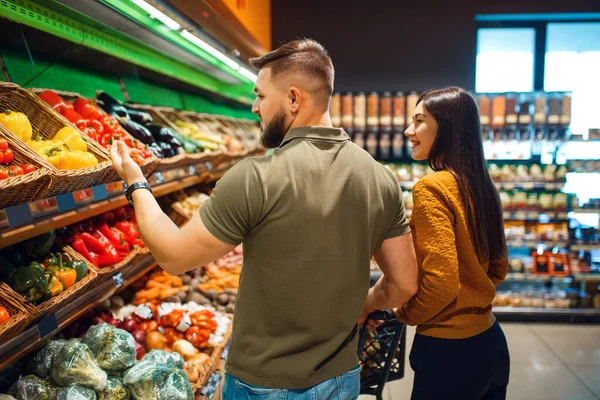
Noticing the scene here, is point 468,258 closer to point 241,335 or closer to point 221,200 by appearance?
point 241,335

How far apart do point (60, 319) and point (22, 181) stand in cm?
59

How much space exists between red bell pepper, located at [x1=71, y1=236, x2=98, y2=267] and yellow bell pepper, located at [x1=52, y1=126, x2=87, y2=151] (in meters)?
0.41

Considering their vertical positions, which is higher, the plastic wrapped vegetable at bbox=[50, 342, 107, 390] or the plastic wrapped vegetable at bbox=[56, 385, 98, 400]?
the plastic wrapped vegetable at bbox=[50, 342, 107, 390]

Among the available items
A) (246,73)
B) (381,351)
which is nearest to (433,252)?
(381,351)

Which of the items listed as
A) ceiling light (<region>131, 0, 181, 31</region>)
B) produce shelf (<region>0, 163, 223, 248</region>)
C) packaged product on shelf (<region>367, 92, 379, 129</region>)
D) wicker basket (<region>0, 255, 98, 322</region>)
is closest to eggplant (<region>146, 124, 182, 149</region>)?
produce shelf (<region>0, 163, 223, 248</region>)

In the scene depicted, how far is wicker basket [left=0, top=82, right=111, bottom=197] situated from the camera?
1684 millimetres

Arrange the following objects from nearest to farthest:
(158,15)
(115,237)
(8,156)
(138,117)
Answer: (8,156), (158,15), (115,237), (138,117)

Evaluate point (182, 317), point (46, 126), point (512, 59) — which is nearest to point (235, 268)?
point (182, 317)

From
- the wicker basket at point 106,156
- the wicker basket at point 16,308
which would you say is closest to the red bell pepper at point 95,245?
the wicker basket at point 106,156

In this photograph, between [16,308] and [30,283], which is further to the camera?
[30,283]

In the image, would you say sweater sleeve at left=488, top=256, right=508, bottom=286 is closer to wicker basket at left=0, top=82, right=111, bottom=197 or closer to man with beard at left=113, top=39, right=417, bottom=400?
man with beard at left=113, top=39, right=417, bottom=400

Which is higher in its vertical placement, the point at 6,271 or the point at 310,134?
the point at 310,134

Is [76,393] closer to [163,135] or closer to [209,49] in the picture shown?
[163,135]

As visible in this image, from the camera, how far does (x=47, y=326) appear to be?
5.57 feet
